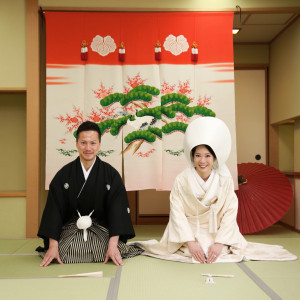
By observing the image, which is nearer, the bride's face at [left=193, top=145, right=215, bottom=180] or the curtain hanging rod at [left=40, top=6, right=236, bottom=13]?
the bride's face at [left=193, top=145, right=215, bottom=180]

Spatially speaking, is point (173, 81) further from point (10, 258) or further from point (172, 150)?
point (10, 258)

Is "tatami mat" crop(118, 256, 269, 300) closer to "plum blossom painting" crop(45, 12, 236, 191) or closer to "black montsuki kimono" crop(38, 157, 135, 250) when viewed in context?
"black montsuki kimono" crop(38, 157, 135, 250)

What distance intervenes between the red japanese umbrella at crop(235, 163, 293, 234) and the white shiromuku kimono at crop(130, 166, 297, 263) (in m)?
0.82

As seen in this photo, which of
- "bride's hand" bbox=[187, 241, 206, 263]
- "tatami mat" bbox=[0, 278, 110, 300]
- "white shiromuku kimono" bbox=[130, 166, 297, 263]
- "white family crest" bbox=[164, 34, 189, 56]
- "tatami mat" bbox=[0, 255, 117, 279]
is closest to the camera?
"tatami mat" bbox=[0, 278, 110, 300]

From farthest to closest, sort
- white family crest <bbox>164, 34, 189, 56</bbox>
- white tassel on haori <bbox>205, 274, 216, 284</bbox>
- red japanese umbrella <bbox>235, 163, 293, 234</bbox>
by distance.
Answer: white family crest <bbox>164, 34, 189, 56</bbox> < red japanese umbrella <bbox>235, 163, 293, 234</bbox> < white tassel on haori <bbox>205, 274, 216, 284</bbox>

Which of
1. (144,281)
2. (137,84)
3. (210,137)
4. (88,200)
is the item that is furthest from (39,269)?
(137,84)

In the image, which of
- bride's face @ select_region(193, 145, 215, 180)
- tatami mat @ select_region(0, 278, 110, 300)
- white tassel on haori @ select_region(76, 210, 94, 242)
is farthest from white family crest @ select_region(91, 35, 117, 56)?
tatami mat @ select_region(0, 278, 110, 300)

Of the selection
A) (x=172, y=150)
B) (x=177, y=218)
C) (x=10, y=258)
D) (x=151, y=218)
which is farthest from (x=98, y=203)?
(x=151, y=218)

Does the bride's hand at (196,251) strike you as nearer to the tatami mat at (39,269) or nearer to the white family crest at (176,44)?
the tatami mat at (39,269)

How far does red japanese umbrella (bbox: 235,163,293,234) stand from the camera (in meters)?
4.27

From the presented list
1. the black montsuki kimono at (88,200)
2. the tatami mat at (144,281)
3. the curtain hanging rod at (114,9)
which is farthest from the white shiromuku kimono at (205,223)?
the curtain hanging rod at (114,9)

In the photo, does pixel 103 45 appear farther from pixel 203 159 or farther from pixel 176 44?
pixel 203 159

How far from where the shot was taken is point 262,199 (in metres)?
4.39

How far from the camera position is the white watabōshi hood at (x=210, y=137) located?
3.29 meters
